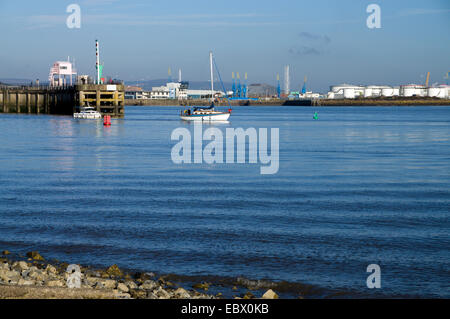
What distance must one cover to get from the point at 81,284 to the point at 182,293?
6.34 ft

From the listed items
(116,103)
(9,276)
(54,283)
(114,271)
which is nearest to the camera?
(54,283)

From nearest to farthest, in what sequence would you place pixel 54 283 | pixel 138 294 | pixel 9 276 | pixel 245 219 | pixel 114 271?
pixel 138 294
pixel 54 283
pixel 9 276
pixel 114 271
pixel 245 219

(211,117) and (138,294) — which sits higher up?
(211,117)

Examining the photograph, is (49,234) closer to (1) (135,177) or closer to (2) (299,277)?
(2) (299,277)

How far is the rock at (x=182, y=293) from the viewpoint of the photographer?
34.2ft

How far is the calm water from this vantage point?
509 inches

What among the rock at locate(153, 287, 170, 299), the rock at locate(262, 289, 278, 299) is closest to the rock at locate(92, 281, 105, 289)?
the rock at locate(153, 287, 170, 299)

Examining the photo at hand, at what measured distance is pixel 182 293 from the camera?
10602mm

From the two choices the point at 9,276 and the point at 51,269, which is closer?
the point at 9,276

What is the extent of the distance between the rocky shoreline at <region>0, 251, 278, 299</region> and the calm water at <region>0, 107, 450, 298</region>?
2.53 ft

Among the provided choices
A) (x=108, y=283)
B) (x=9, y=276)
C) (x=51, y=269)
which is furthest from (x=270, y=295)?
(x=9, y=276)

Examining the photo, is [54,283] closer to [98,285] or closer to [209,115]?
[98,285]

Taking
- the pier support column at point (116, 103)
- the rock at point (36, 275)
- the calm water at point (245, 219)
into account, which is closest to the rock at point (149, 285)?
the calm water at point (245, 219)

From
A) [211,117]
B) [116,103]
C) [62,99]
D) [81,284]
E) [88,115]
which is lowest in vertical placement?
[81,284]
